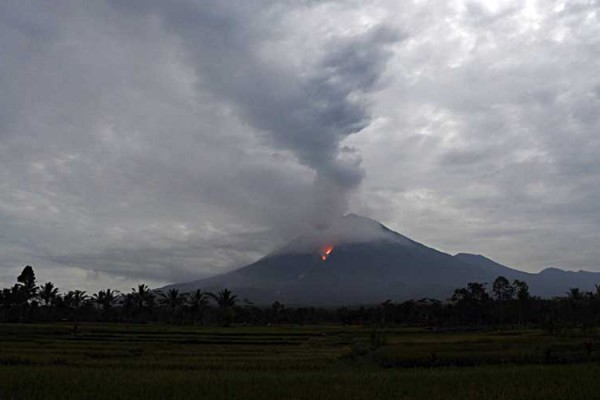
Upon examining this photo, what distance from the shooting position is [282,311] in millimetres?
99000

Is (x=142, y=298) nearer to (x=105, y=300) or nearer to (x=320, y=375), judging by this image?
(x=105, y=300)

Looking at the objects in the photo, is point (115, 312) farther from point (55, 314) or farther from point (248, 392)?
point (248, 392)

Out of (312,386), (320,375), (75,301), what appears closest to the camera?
(312,386)

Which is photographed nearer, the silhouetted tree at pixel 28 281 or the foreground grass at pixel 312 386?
the foreground grass at pixel 312 386

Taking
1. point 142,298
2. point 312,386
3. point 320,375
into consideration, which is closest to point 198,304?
point 142,298

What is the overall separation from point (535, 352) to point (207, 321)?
68292 millimetres

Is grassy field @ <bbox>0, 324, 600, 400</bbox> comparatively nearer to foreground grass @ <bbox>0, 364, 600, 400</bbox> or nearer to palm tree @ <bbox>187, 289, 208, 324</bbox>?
foreground grass @ <bbox>0, 364, 600, 400</bbox>

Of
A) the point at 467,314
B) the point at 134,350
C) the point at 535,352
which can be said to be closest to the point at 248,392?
the point at 535,352

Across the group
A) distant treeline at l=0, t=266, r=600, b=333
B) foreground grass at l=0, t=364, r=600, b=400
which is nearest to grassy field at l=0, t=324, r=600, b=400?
foreground grass at l=0, t=364, r=600, b=400

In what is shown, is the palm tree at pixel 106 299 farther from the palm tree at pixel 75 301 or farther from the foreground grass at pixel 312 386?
the foreground grass at pixel 312 386

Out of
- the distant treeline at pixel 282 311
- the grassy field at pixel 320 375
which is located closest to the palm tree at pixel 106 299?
the distant treeline at pixel 282 311

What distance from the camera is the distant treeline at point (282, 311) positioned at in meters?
78.4

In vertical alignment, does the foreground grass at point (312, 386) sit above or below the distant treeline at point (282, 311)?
below

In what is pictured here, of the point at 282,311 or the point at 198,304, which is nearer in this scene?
the point at 198,304
